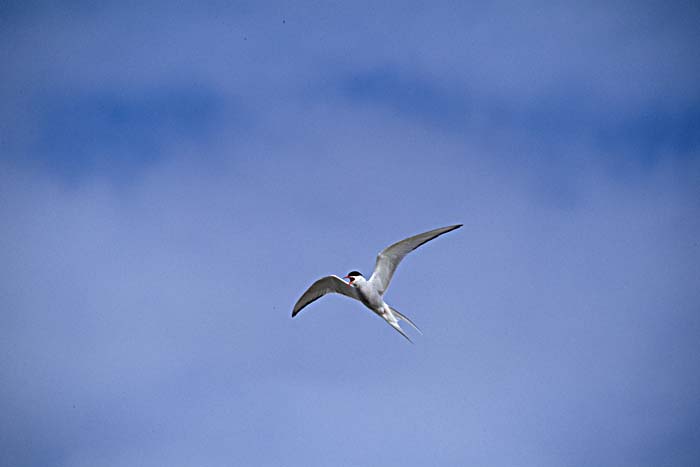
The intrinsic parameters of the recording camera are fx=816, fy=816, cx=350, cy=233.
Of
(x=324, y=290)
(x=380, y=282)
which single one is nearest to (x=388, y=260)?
(x=380, y=282)

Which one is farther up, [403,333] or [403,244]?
[403,244]

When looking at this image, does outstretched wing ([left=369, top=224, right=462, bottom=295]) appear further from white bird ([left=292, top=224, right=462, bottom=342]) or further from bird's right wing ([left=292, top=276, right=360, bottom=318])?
bird's right wing ([left=292, top=276, right=360, bottom=318])

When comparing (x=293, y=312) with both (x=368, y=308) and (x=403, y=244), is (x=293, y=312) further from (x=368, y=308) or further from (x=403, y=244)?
(x=403, y=244)

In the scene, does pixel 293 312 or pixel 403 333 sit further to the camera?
pixel 293 312

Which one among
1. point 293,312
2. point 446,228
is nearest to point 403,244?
point 446,228

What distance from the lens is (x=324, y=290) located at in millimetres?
22391

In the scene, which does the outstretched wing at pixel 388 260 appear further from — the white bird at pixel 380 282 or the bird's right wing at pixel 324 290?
the bird's right wing at pixel 324 290

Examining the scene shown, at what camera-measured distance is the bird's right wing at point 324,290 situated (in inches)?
854

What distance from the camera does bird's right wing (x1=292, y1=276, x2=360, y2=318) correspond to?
71.2 ft

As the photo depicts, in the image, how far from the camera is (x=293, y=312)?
2283cm

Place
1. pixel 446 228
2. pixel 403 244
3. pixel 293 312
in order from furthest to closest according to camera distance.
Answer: pixel 293 312 < pixel 403 244 < pixel 446 228

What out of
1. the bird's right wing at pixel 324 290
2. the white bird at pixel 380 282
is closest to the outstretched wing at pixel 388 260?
the white bird at pixel 380 282

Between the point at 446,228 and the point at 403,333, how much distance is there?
297 centimetres

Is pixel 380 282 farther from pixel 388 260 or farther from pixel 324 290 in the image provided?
pixel 324 290
